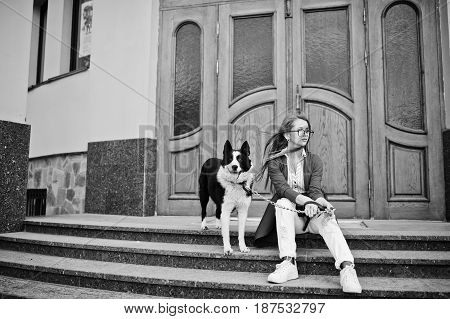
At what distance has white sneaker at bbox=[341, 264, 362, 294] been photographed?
2.45 m

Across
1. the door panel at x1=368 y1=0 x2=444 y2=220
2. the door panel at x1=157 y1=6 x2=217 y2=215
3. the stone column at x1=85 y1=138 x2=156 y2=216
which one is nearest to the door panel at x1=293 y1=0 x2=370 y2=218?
the door panel at x1=368 y1=0 x2=444 y2=220

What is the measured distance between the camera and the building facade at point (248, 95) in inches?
180

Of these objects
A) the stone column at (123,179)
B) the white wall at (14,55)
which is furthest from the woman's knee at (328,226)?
the white wall at (14,55)

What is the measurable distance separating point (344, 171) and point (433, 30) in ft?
6.91

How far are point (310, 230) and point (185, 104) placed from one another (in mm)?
2996

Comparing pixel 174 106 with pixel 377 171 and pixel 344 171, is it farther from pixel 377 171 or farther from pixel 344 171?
pixel 377 171

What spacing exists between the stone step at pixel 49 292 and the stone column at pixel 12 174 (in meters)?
1.39

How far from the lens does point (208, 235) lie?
3527 millimetres

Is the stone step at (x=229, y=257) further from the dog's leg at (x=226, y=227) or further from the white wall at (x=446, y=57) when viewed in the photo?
the white wall at (x=446, y=57)

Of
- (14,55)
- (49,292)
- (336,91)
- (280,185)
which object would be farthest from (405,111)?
(14,55)

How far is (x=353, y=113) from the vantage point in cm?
475

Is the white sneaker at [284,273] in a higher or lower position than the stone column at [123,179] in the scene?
lower

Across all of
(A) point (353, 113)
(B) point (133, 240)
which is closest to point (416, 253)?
(A) point (353, 113)

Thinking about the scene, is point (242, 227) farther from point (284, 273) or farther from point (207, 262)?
point (284, 273)
